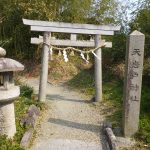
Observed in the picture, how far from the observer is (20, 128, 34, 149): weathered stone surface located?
19.6 ft

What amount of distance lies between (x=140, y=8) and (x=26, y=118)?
240 inches

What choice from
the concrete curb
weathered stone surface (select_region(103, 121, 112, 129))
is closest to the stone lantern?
the concrete curb

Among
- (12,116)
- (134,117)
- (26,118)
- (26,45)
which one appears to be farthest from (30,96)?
(26,45)

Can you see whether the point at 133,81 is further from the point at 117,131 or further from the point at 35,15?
the point at 35,15

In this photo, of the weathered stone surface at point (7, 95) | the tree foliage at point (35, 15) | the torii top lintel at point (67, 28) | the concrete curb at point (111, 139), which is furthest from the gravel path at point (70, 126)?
the tree foliage at point (35, 15)

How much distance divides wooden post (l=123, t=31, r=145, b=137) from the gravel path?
58 cm

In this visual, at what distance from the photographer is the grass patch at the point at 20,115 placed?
587cm

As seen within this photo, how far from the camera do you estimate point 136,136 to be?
21.6 ft

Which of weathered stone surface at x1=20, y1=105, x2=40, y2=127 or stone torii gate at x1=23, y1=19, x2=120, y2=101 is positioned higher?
stone torii gate at x1=23, y1=19, x2=120, y2=101

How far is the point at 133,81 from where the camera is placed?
21.2 ft

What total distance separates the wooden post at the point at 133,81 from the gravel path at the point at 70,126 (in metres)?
0.58

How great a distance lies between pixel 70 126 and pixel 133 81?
1.68m

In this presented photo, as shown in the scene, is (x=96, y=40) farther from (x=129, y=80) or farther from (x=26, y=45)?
(x=26, y=45)

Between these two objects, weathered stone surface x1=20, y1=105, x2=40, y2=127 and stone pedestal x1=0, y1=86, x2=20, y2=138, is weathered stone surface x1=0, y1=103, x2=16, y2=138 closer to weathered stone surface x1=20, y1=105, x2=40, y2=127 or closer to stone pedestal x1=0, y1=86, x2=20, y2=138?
stone pedestal x1=0, y1=86, x2=20, y2=138
